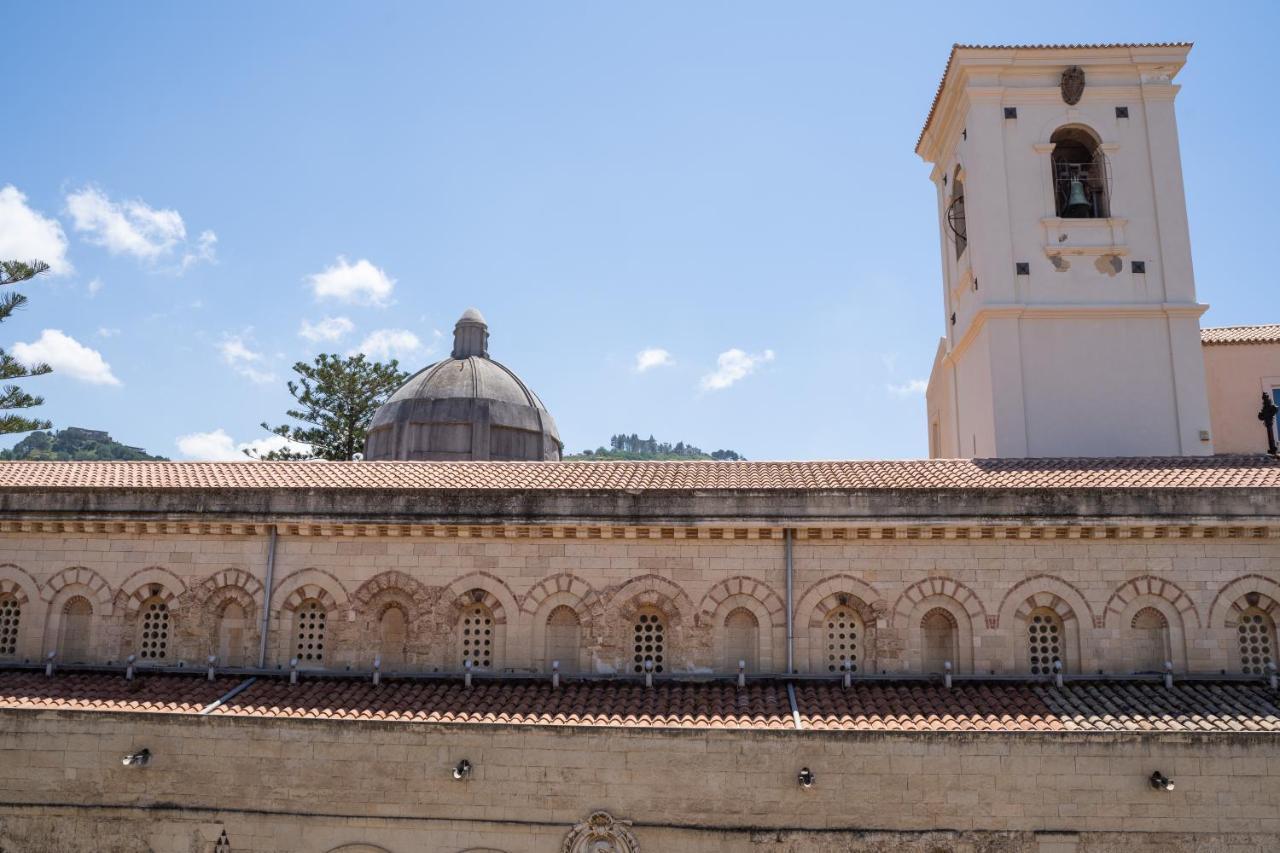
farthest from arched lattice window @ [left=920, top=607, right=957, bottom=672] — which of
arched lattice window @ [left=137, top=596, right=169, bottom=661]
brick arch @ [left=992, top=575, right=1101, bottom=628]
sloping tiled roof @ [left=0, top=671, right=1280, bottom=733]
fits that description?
arched lattice window @ [left=137, top=596, right=169, bottom=661]

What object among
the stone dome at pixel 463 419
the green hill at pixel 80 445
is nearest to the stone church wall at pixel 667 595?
the stone dome at pixel 463 419

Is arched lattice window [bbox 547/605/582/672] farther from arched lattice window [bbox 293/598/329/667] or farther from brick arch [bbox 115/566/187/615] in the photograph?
brick arch [bbox 115/566/187/615]

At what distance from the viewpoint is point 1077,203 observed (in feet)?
70.0

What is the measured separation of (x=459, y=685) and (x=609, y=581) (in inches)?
116

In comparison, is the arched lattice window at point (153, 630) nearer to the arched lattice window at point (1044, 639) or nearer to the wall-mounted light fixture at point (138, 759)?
the wall-mounted light fixture at point (138, 759)

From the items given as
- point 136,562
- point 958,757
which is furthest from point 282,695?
point 958,757

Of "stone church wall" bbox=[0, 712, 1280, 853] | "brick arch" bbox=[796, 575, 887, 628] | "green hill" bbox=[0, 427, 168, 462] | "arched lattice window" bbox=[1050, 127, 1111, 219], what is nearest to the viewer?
"stone church wall" bbox=[0, 712, 1280, 853]

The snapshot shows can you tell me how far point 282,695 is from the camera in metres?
15.8

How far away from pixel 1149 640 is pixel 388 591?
12.5m

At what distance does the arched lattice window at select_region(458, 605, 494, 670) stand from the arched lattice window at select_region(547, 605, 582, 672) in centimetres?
101

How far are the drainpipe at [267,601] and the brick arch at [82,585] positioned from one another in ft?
9.43

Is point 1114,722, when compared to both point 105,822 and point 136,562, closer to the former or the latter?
point 105,822

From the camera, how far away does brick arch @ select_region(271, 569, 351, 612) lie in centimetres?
1688

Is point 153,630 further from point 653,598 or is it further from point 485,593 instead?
point 653,598
